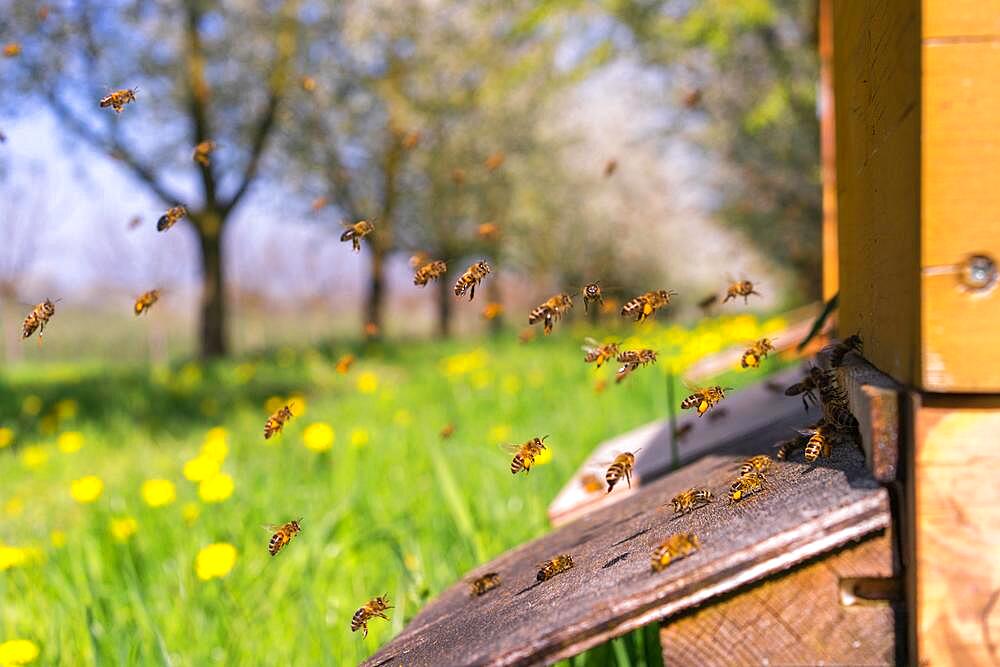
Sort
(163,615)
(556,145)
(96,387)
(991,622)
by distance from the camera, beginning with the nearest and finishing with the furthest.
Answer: (991,622)
(163,615)
(96,387)
(556,145)

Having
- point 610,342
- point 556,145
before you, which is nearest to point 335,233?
point 556,145

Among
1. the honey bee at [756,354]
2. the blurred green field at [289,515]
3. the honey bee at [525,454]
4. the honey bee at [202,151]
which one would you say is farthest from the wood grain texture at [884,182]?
the honey bee at [202,151]

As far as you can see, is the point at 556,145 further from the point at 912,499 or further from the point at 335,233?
the point at 912,499

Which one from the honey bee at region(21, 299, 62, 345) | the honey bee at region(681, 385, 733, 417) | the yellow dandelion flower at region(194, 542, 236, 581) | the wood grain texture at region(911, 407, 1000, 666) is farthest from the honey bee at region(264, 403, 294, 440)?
the wood grain texture at region(911, 407, 1000, 666)

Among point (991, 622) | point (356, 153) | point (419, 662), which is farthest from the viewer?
point (356, 153)

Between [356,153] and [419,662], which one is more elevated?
[356,153]

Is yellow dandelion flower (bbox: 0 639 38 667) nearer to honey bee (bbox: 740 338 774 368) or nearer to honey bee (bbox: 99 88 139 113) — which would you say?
honey bee (bbox: 99 88 139 113)
